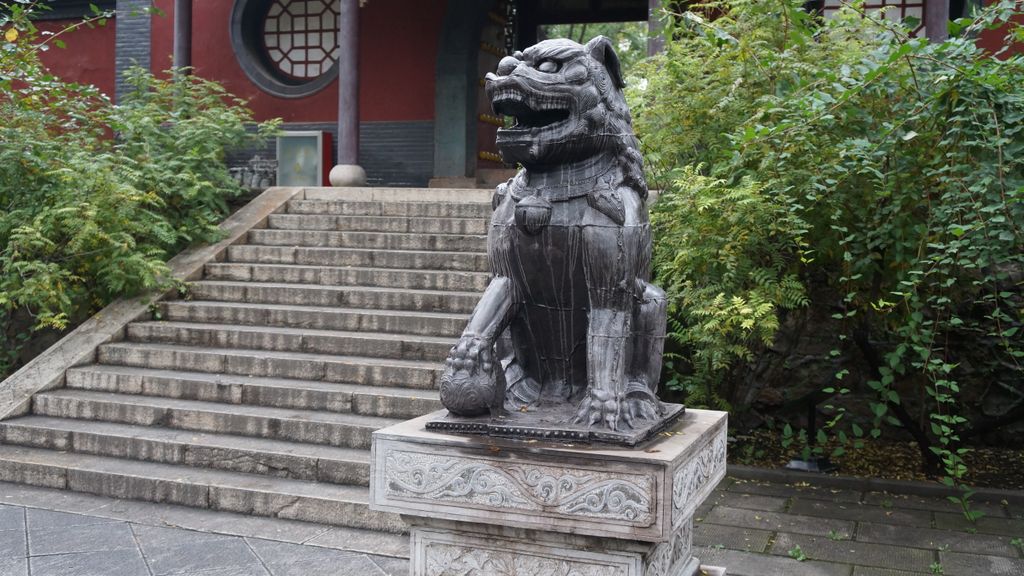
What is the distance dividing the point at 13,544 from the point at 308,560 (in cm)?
150

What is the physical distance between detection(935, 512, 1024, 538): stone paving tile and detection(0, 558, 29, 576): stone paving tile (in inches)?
182

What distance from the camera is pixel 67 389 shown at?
6484 mm

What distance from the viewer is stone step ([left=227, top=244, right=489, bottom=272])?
752 cm

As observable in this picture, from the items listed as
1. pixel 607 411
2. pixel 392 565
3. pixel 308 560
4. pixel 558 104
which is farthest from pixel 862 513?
pixel 558 104

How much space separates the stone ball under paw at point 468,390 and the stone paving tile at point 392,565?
134cm

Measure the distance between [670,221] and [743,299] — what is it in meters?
0.81

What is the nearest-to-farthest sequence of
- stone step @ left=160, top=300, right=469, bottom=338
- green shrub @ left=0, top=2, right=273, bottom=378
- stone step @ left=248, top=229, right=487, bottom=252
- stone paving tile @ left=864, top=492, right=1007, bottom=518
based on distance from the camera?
stone paving tile @ left=864, top=492, right=1007, bottom=518
stone step @ left=160, top=300, right=469, bottom=338
green shrub @ left=0, top=2, right=273, bottom=378
stone step @ left=248, top=229, right=487, bottom=252

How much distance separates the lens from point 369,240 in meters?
8.17

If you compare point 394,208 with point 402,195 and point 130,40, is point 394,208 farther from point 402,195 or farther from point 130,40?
point 130,40

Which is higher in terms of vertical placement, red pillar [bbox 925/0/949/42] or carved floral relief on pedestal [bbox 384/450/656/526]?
red pillar [bbox 925/0/949/42]

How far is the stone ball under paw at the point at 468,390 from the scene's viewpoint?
311 centimetres

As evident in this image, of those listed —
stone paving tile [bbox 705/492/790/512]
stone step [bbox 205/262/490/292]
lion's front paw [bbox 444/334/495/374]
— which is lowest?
stone paving tile [bbox 705/492/790/512]

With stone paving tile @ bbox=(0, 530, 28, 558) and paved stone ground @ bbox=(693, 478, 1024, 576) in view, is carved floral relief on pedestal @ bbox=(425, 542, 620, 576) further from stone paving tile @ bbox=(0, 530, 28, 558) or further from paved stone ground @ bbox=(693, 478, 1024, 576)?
stone paving tile @ bbox=(0, 530, 28, 558)

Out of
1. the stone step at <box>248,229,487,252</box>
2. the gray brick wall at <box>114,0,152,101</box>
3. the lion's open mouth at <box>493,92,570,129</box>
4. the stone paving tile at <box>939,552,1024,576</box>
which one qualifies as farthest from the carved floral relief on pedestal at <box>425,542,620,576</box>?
the gray brick wall at <box>114,0,152,101</box>
